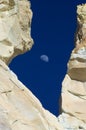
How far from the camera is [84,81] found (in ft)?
110

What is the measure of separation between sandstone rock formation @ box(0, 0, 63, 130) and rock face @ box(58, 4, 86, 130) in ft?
16.0

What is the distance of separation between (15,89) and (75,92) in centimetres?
1152

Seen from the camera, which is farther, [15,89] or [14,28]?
Result: [14,28]

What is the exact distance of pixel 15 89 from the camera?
2191cm

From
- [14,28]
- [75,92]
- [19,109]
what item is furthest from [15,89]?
[75,92]

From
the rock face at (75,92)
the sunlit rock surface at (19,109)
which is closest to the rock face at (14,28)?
the sunlit rock surface at (19,109)

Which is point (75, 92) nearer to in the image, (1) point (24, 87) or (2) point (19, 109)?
(1) point (24, 87)

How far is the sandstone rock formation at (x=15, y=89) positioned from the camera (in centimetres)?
2012

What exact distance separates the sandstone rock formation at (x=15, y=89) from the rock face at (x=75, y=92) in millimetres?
4863

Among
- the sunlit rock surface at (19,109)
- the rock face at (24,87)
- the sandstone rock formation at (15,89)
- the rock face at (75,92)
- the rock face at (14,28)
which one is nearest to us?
the sunlit rock surface at (19,109)

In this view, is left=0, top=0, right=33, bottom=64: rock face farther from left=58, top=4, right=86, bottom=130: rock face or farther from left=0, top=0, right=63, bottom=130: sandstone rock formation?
left=58, top=4, right=86, bottom=130: rock face

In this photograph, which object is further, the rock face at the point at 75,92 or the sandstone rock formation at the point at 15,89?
the rock face at the point at 75,92

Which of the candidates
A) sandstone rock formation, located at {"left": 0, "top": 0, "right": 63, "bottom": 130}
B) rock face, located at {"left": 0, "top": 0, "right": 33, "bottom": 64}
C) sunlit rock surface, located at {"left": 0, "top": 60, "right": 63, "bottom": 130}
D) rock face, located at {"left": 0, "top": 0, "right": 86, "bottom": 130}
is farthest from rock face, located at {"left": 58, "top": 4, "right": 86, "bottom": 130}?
sunlit rock surface, located at {"left": 0, "top": 60, "right": 63, "bottom": 130}

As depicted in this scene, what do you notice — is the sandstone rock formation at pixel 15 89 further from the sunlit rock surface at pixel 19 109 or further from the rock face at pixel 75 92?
the rock face at pixel 75 92
